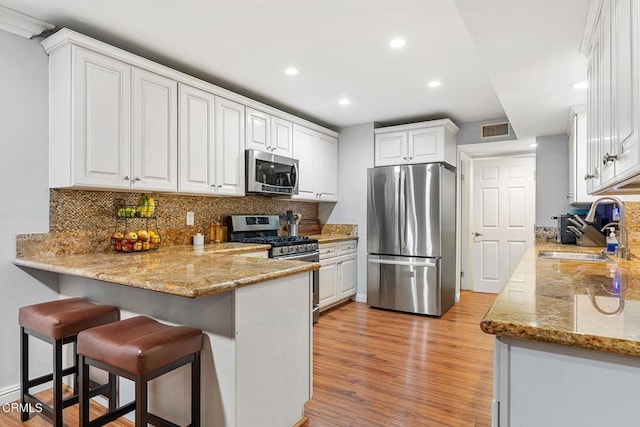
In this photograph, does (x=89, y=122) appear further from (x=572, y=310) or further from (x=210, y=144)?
(x=572, y=310)

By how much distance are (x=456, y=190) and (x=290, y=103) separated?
2.42 metres

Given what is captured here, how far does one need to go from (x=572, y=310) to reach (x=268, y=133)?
329cm

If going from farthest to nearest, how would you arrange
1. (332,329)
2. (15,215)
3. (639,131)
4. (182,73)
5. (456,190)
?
(456,190)
(332,329)
(182,73)
(15,215)
(639,131)

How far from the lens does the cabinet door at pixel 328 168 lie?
4.76 meters

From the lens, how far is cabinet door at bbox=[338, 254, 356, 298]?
4594 millimetres

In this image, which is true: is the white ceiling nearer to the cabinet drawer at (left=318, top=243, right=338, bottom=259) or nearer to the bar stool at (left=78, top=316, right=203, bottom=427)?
the cabinet drawer at (left=318, top=243, right=338, bottom=259)

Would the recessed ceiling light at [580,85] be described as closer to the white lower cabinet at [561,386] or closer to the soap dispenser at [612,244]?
the soap dispenser at [612,244]

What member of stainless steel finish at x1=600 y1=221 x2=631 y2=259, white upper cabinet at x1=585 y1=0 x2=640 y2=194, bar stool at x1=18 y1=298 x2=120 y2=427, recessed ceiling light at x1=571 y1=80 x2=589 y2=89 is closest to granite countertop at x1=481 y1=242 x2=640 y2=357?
white upper cabinet at x1=585 y1=0 x2=640 y2=194

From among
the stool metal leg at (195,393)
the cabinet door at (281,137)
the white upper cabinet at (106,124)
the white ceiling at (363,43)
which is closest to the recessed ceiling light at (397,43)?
the white ceiling at (363,43)

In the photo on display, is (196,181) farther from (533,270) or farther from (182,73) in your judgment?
(533,270)

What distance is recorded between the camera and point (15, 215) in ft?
7.54

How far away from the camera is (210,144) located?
3.23 meters

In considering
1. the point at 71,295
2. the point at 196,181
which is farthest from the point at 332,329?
the point at 71,295

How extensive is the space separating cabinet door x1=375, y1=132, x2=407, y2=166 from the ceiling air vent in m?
1.03
